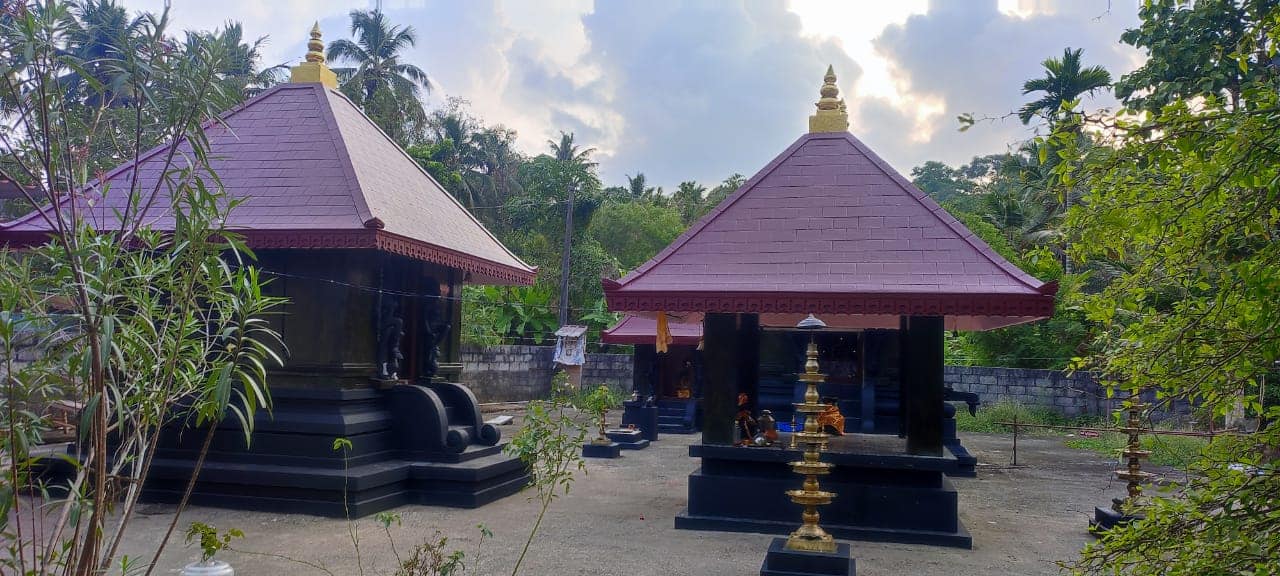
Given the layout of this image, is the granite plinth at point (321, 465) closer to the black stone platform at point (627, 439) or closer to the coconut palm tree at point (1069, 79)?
the black stone platform at point (627, 439)

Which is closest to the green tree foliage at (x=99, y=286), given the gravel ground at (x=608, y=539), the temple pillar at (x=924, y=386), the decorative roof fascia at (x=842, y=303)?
the gravel ground at (x=608, y=539)

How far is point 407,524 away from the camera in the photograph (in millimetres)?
7328

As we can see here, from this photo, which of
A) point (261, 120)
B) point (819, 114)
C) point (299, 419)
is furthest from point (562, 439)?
point (261, 120)

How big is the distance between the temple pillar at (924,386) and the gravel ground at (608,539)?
0.89 meters

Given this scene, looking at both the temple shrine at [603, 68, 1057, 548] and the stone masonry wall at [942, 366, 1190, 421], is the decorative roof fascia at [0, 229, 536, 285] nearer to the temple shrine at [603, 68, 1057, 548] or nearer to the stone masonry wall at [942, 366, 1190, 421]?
the temple shrine at [603, 68, 1057, 548]

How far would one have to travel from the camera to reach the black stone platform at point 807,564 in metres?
5.37

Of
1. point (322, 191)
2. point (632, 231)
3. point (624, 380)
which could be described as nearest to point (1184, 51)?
point (322, 191)

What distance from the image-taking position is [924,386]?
23.7ft

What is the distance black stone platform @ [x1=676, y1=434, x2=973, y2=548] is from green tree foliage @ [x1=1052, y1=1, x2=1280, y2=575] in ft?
14.5

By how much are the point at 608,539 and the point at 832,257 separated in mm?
3052

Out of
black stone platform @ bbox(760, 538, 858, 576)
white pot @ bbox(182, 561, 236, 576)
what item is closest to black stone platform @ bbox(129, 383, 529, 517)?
white pot @ bbox(182, 561, 236, 576)

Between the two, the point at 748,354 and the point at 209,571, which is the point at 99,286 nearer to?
the point at 209,571

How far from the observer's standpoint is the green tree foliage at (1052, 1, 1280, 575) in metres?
2.23

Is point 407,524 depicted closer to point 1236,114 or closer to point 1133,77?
point 1236,114
